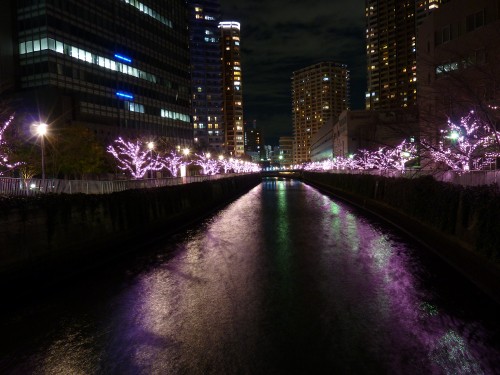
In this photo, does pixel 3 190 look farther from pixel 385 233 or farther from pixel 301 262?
pixel 385 233

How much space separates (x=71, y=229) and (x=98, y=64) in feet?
225

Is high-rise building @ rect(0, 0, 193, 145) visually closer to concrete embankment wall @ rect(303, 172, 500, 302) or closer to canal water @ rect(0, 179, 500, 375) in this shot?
concrete embankment wall @ rect(303, 172, 500, 302)

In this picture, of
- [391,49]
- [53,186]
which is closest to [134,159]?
[53,186]

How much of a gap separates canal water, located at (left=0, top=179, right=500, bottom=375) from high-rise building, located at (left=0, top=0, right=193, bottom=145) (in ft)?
184

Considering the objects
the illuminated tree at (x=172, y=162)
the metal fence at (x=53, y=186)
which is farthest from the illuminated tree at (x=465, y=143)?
the illuminated tree at (x=172, y=162)

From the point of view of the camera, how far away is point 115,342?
20.7 ft

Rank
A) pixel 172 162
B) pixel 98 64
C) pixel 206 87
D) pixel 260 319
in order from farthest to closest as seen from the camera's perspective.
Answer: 1. pixel 206 87
2. pixel 98 64
3. pixel 172 162
4. pixel 260 319

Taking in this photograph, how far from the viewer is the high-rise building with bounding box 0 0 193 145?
65.9 m

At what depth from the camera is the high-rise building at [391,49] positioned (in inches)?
6471

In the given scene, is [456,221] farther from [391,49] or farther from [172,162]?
[391,49]

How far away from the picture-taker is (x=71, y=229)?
13.2 m

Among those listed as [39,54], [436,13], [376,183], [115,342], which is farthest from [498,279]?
[39,54]

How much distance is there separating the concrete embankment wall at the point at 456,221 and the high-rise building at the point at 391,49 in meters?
147

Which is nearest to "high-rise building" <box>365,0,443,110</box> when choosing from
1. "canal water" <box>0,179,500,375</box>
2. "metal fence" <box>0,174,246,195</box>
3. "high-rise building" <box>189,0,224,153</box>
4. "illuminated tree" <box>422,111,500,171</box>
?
"high-rise building" <box>189,0,224,153</box>
